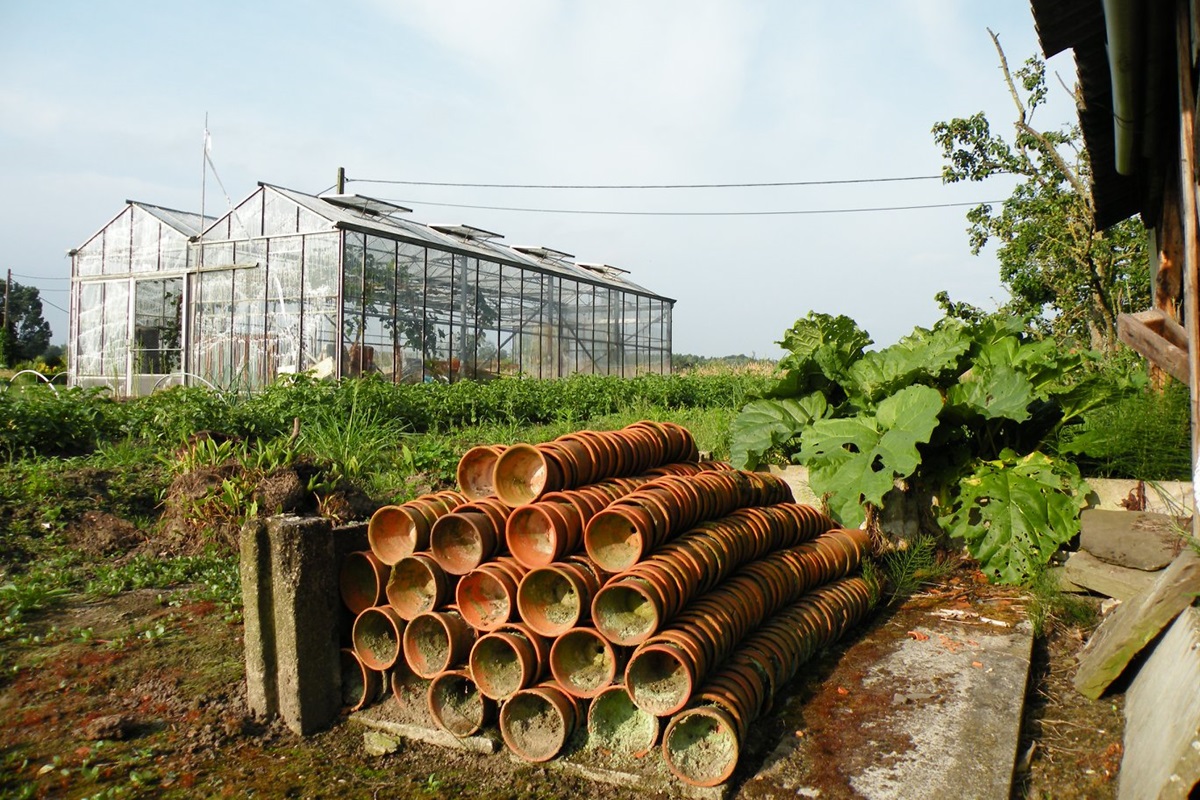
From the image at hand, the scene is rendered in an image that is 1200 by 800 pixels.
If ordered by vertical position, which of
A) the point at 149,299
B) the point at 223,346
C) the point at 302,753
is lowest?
the point at 302,753

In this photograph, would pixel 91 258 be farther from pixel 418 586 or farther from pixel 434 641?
pixel 434 641

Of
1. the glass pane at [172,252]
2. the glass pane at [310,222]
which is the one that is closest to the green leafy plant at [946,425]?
the glass pane at [310,222]

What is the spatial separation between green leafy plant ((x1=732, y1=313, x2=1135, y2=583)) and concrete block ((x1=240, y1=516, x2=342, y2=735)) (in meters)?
2.77

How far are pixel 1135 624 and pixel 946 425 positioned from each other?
7.06 feet

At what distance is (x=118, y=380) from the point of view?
61.7 feet

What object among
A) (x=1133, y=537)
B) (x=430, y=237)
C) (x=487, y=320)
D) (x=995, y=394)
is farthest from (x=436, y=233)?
(x=1133, y=537)

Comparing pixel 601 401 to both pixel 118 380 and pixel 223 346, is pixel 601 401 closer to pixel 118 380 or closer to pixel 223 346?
pixel 223 346

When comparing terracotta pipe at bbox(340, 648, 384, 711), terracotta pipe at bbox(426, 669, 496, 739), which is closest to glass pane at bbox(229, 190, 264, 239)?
terracotta pipe at bbox(340, 648, 384, 711)

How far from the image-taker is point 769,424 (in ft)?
18.5

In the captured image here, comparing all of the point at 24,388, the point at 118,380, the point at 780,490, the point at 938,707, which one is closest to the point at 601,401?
the point at 24,388

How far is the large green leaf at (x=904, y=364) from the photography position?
527 centimetres

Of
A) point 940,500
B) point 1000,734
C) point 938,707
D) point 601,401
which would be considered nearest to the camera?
point 1000,734

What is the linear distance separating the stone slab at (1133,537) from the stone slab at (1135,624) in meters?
0.56

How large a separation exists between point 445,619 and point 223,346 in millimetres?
16075
